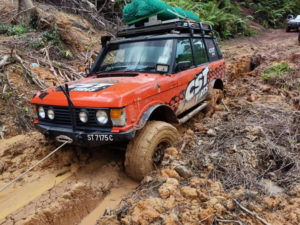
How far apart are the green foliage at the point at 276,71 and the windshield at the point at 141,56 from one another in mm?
4309

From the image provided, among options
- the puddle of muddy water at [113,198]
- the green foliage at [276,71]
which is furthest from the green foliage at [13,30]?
the green foliage at [276,71]

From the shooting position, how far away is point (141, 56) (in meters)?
3.66

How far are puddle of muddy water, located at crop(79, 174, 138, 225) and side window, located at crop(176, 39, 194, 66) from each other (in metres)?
1.97

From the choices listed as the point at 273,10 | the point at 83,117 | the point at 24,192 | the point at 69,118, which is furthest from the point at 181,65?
the point at 273,10

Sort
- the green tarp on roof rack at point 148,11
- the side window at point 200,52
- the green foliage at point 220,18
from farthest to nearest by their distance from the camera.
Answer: the green foliage at point 220,18, the green tarp on roof rack at point 148,11, the side window at point 200,52

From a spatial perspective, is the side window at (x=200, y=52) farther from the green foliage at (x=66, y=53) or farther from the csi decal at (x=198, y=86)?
the green foliage at (x=66, y=53)

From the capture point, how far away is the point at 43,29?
7812 mm

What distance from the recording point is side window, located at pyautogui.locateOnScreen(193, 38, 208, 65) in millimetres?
4383

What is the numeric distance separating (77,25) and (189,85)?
269 inches

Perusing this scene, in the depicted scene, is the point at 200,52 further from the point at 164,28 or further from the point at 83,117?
the point at 83,117

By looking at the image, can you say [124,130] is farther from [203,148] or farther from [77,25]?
[77,25]

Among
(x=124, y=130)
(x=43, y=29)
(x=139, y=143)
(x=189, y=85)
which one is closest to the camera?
(x=124, y=130)

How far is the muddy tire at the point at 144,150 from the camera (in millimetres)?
2848

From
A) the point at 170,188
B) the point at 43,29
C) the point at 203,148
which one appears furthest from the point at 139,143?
the point at 43,29
